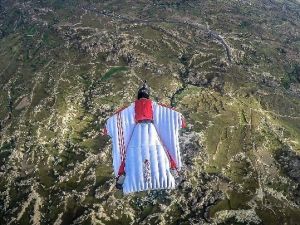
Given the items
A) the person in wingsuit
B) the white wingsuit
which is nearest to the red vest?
the person in wingsuit

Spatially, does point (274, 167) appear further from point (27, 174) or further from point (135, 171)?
point (135, 171)

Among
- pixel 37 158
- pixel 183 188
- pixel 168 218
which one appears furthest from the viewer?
pixel 37 158

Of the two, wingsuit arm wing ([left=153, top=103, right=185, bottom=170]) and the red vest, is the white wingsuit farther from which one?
the red vest

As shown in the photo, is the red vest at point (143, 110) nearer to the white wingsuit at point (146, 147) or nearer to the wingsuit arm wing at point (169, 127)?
the white wingsuit at point (146, 147)

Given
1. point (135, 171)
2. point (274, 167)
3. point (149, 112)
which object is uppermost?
point (274, 167)

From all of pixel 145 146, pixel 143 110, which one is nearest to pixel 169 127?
pixel 143 110

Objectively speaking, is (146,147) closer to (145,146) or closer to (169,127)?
(145,146)

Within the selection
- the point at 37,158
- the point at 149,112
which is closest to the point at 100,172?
the point at 37,158
